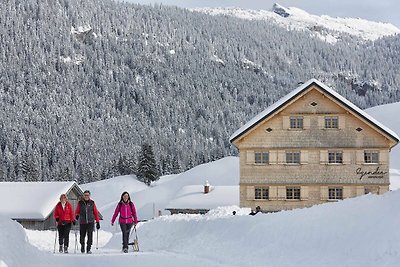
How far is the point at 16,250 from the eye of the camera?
44.2 ft

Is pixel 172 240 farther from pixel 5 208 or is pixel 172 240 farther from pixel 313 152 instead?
pixel 5 208

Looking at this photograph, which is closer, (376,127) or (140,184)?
(376,127)

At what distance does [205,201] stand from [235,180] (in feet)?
102

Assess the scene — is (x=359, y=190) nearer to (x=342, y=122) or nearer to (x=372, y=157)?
(x=372, y=157)

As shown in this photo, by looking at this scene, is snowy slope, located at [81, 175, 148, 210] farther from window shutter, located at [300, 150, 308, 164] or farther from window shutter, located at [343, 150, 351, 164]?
window shutter, located at [343, 150, 351, 164]

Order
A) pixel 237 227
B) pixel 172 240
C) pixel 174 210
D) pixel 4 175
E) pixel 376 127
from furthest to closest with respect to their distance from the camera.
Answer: pixel 4 175 < pixel 174 210 < pixel 376 127 < pixel 172 240 < pixel 237 227

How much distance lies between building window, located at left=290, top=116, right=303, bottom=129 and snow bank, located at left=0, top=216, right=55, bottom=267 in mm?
32498

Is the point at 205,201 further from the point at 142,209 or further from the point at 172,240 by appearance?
the point at 172,240

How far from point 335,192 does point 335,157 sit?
232 cm

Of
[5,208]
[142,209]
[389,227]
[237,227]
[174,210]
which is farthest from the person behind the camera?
[142,209]

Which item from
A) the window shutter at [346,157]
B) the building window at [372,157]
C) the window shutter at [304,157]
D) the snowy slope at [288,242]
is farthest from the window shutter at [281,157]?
the snowy slope at [288,242]

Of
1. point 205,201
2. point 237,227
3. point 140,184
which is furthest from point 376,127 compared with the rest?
point 140,184

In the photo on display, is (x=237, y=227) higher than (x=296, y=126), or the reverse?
(x=296, y=126)

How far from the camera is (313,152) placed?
46.2 m
